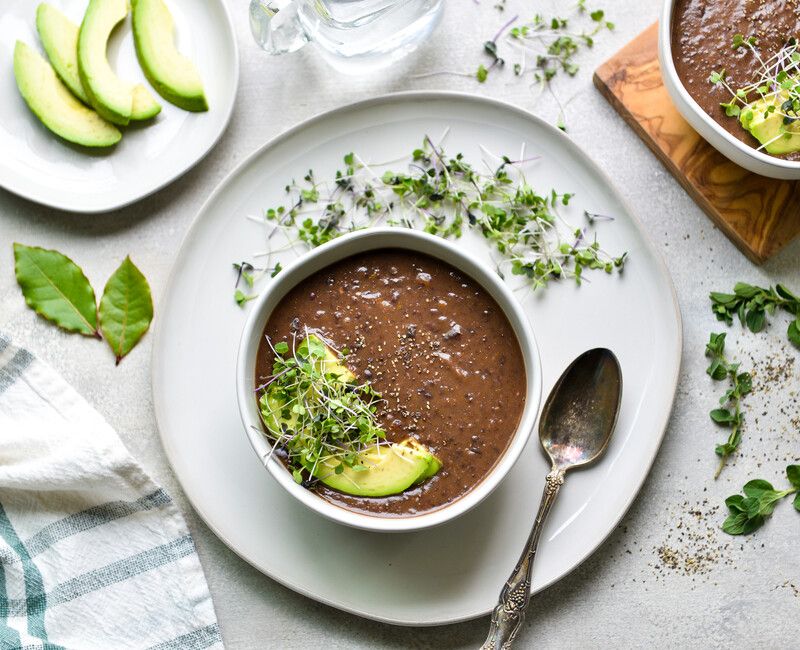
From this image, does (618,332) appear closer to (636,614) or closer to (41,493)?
(636,614)

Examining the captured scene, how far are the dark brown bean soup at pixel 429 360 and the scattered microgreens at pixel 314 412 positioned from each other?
4cm

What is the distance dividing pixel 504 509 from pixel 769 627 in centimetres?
85

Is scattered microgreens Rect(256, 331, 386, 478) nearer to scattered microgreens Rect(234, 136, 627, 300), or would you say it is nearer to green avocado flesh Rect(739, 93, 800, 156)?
scattered microgreens Rect(234, 136, 627, 300)

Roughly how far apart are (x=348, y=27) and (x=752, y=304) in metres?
1.39

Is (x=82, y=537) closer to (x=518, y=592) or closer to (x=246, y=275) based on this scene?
(x=246, y=275)

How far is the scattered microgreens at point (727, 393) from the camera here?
2.42 metres

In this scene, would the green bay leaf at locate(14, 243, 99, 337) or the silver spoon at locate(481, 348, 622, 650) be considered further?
the green bay leaf at locate(14, 243, 99, 337)

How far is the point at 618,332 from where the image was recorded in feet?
7.75

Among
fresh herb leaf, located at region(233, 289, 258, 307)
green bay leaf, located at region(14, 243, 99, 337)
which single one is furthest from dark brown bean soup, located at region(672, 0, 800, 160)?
green bay leaf, located at region(14, 243, 99, 337)

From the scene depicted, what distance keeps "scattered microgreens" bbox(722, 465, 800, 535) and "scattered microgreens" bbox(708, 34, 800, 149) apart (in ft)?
3.08

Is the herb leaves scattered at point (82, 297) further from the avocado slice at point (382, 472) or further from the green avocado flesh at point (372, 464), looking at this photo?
the avocado slice at point (382, 472)

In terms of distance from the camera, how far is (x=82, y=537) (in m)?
2.41

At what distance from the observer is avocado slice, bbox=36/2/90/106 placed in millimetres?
2488

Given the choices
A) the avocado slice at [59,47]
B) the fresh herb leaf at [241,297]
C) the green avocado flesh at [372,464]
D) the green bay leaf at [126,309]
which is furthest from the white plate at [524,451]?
the avocado slice at [59,47]
